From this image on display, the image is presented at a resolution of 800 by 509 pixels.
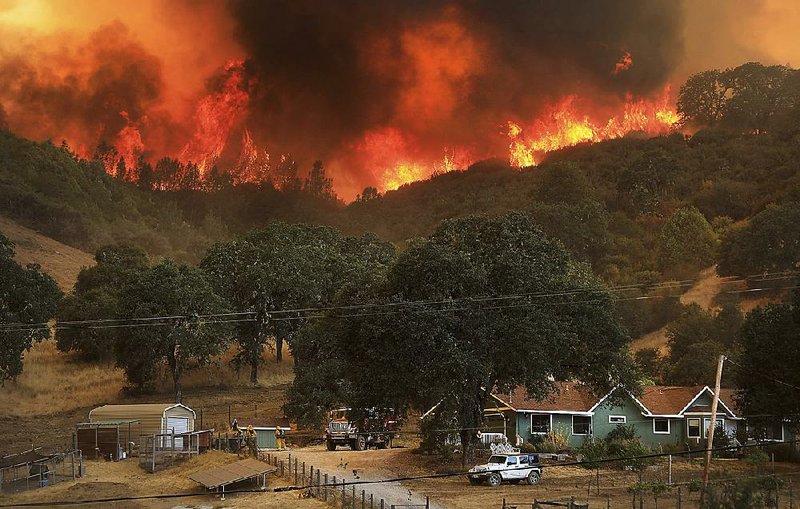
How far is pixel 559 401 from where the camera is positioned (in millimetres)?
74500

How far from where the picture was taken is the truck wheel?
239 feet

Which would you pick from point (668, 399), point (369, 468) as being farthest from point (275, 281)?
point (369, 468)

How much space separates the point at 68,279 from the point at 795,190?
12429 cm

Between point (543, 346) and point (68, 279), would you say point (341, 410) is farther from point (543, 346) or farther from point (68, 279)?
point (68, 279)

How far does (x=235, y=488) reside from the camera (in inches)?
2126

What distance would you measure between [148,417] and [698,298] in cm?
9207

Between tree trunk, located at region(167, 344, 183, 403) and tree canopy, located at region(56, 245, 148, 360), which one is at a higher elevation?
tree canopy, located at region(56, 245, 148, 360)

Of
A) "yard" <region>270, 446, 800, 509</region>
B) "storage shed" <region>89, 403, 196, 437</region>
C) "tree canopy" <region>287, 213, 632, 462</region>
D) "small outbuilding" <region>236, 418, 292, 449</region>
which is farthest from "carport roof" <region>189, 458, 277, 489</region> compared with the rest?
"small outbuilding" <region>236, 418, 292, 449</region>

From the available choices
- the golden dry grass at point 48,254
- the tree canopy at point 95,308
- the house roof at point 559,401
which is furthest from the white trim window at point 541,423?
the golden dry grass at point 48,254

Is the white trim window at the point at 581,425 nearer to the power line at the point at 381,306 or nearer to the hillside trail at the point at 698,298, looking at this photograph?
the power line at the point at 381,306

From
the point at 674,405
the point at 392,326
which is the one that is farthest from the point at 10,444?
the point at 674,405

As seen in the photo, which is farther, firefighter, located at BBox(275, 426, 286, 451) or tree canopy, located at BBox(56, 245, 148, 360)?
tree canopy, located at BBox(56, 245, 148, 360)

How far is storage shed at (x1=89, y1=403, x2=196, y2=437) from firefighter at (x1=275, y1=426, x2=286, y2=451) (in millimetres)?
7860

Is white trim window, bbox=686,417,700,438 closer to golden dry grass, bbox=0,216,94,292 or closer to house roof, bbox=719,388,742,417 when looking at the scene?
house roof, bbox=719,388,742,417
